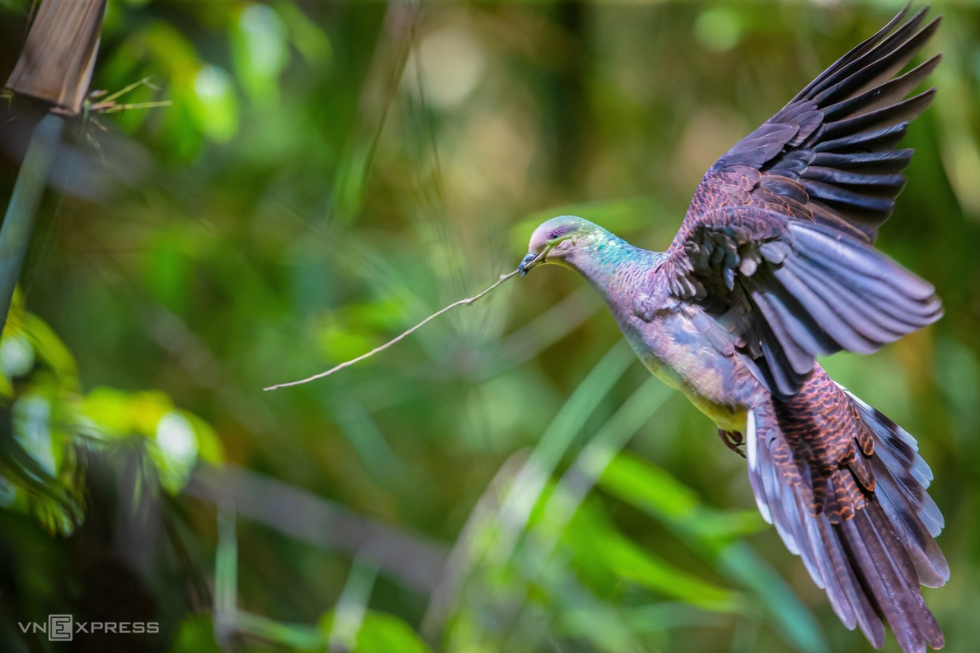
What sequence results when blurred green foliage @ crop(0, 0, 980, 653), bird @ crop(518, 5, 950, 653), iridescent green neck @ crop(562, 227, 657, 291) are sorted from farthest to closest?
blurred green foliage @ crop(0, 0, 980, 653)
iridescent green neck @ crop(562, 227, 657, 291)
bird @ crop(518, 5, 950, 653)

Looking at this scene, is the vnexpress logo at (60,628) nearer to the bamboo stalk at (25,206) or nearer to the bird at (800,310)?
Result: the bamboo stalk at (25,206)

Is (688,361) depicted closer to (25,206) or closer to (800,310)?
(800,310)

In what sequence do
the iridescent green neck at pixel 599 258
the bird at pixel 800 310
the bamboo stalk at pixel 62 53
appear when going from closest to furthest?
the bamboo stalk at pixel 62 53 → the bird at pixel 800 310 → the iridescent green neck at pixel 599 258

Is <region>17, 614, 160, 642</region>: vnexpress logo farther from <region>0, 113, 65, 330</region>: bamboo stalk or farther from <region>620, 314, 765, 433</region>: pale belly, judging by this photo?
<region>620, 314, 765, 433</region>: pale belly

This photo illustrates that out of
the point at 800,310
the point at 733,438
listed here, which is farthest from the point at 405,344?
the point at 800,310

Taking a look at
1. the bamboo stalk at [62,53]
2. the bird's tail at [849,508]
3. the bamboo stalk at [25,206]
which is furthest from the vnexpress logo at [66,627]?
the bird's tail at [849,508]

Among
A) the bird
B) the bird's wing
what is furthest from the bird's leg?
the bird's wing

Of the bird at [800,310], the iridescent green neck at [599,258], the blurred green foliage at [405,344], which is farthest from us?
the blurred green foliage at [405,344]
